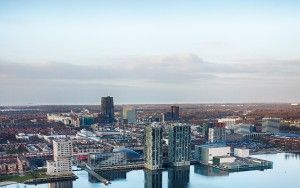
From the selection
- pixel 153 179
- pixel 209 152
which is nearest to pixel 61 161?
pixel 153 179

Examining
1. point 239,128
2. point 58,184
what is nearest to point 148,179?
point 58,184

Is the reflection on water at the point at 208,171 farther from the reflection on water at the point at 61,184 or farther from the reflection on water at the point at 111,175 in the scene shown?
the reflection on water at the point at 61,184

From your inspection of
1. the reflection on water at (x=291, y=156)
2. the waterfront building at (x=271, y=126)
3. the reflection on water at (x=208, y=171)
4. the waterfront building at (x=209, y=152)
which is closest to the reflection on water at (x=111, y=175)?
the reflection on water at (x=208, y=171)

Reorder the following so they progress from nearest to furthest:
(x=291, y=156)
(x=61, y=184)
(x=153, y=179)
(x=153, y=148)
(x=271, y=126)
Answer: (x=61, y=184) < (x=153, y=179) < (x=153, y=148) < (x=291, y=156) < (x=271, y=126)

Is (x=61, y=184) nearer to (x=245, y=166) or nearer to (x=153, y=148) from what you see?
(x=153, y=148)

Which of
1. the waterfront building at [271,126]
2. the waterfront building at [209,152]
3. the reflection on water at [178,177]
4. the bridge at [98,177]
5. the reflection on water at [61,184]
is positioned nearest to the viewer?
the reflection on water at [61,184]

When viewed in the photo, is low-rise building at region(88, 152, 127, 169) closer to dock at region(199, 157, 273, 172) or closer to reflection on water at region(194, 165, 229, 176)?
reflection on water at region(194, 165, 229, 176)
